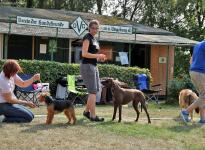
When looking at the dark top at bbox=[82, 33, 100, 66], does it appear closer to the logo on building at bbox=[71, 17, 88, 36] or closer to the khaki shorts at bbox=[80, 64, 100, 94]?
the khaki shorts at bbox=[80, 64, 100, 94]

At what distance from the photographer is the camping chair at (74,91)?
16075 mm

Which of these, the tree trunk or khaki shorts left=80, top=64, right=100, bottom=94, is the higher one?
the tree trunk

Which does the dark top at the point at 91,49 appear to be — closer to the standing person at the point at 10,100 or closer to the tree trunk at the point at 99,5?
the standing person at the point at 10,100

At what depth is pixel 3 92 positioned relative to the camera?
9.07 m

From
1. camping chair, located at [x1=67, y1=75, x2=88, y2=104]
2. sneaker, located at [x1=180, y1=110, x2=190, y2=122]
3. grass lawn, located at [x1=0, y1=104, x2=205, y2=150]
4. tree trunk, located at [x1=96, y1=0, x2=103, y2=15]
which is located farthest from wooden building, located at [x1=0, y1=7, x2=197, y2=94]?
tree trunk, located at [x1=96, y1=0, x2=103, y2=15]

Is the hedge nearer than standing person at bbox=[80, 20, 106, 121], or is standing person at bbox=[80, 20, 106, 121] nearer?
standing person at bbox=[80, 20, 106, 121]

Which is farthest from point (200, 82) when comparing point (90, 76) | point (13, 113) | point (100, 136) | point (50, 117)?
point (13, 113)

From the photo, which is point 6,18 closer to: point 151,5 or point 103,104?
point 103,104

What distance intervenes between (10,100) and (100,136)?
1.95 meters

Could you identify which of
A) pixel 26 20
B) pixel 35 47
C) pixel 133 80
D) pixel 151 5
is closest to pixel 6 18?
pixel 35 47

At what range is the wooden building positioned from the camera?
764 inches

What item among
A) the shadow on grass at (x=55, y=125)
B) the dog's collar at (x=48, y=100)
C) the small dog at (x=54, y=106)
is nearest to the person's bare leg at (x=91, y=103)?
the shadow on grass at (x=55, y=125)

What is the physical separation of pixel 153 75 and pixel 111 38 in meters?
3.26

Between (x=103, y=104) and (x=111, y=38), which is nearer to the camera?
(x=103, y=104)
